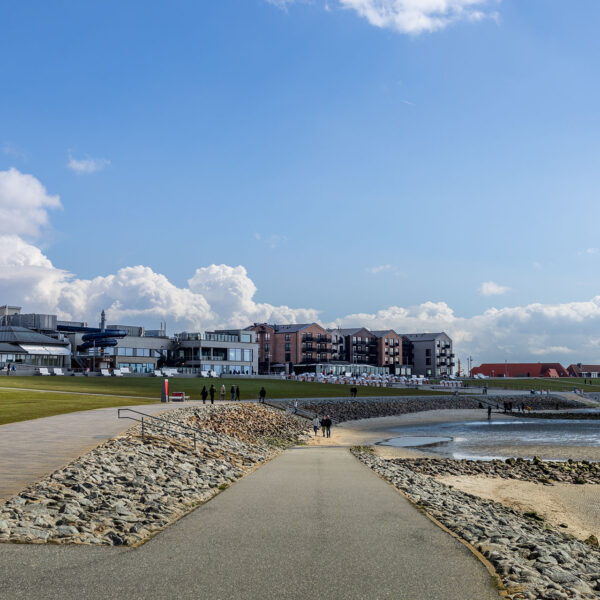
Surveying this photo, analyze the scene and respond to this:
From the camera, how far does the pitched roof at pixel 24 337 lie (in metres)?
111

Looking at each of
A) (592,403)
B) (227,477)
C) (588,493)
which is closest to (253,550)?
(227,477)

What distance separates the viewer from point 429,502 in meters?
18.0

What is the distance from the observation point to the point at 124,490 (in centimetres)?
1662

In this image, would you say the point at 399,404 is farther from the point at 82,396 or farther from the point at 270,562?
the point at 270,562

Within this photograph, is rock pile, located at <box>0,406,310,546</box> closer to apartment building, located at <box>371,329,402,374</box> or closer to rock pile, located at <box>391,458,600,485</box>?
rock pile, located at <box>391,458,600,485</box>

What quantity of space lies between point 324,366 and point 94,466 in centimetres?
13254

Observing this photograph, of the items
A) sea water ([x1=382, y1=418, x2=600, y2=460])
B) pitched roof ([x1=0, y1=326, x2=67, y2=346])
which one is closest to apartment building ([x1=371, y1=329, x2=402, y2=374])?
pitched roof ([x1=0, y1=326, x2=67, y2=346])

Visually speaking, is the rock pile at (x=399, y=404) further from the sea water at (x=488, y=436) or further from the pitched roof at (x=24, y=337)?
the pitched roof at (x=24, y=337)

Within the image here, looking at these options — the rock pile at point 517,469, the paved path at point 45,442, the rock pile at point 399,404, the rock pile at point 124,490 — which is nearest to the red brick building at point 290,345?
the rock pile at point 399,404

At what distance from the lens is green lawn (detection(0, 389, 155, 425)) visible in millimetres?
→ 34375

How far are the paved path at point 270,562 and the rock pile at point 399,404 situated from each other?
2068 inches

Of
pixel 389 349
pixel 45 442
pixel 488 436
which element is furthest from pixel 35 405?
pixel 389 349

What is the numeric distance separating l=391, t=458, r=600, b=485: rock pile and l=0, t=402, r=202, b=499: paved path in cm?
1566

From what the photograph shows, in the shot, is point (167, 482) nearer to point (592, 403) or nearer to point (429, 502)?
point (429, 502)
